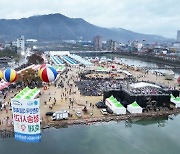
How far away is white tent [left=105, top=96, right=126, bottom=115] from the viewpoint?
28.4 m

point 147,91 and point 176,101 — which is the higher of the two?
point 147,91

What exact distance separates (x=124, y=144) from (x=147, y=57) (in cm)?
9663

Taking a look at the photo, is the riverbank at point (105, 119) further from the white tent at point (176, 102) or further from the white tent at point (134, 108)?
the white tent at point (176, 102)

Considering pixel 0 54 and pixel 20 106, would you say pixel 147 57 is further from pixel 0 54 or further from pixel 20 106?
pixel 20 106

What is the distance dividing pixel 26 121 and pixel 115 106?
17.9m

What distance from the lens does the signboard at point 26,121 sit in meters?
11.8

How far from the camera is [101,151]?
20922 millimetres

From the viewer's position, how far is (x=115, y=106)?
28.7 meters

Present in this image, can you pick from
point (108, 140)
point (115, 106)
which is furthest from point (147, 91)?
point (108, 140)

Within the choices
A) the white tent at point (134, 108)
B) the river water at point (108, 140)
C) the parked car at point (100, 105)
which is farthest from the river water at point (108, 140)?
the parked car at point (100, 105)

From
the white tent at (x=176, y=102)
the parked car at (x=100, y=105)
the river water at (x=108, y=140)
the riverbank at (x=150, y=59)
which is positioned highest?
the riverbank at (x=150, y=59)

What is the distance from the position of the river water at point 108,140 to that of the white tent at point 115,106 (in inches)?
61.5

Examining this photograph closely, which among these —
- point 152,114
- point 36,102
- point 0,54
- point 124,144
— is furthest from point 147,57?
point 36,102

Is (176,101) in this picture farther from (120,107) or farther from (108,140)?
(108,140)
